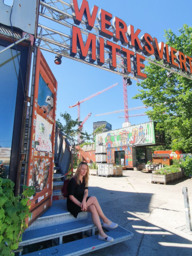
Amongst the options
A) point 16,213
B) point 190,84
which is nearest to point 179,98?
point 190,84

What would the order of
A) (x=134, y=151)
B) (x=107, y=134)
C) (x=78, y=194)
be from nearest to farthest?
1. (x=78, y=194)
2. (x=134, y=151)
3. (x=107, y=134)

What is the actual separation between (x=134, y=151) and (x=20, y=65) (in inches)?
846

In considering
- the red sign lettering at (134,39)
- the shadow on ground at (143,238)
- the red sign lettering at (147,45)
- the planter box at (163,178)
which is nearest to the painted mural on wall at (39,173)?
the shadow on ground at (143,238)

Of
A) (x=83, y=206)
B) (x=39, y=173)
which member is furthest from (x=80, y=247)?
(x=39, y=173)

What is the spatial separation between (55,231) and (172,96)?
1526cm

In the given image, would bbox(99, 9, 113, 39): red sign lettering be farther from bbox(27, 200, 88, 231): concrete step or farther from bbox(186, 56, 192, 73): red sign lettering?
bbox(27, 200, 88, 231): concrete step

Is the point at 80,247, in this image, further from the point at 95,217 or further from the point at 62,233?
the point at 95,217

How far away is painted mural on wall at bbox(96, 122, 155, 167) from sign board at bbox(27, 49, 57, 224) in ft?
59.2

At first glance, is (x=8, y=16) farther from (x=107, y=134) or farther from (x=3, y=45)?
(x=107, y=134)

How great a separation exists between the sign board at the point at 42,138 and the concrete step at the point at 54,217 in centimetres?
12

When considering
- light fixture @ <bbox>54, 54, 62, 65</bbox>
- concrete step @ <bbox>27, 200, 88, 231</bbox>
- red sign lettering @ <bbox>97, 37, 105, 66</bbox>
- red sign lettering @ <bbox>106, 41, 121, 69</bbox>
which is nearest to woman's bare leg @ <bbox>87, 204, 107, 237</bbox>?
concrete step @ <bbox>27, 200, 88, 231</bbox>

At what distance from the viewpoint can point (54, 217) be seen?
311cm

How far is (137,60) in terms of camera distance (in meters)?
9.70

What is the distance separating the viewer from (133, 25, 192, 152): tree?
13.5 metres
